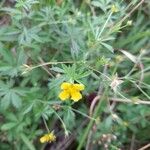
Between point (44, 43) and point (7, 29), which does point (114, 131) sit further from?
point (7, 29)

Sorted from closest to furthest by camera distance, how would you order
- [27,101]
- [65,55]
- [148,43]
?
[27,101] < [65,55] < [148,43]

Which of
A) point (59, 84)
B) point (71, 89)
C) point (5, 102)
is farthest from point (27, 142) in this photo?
point (71, 89)

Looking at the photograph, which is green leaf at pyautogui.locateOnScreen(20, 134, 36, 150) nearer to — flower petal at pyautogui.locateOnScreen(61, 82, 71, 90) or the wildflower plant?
the wildflower plant

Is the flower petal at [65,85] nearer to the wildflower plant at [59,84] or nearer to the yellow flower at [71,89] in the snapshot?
the yellow flower at [71,89]

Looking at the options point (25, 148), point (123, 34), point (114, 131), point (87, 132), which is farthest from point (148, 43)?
point (25, 148)

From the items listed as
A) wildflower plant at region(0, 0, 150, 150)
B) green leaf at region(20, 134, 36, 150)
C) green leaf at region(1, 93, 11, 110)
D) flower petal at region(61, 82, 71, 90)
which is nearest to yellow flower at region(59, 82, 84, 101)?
flower petal at region(61, 82, 71, 90)

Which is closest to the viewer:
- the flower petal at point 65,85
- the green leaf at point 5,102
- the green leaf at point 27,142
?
the flower petal at point 65,85

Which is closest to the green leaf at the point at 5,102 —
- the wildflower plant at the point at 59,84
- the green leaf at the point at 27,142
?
the wildflower plant at the point at 59,84

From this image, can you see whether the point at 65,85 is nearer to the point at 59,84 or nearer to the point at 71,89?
the point at 71,89
